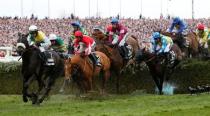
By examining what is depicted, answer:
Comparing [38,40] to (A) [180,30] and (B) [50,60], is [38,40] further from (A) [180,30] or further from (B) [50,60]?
(A) [180,30]

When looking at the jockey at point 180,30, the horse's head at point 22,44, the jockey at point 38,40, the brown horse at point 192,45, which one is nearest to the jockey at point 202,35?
the brown horse at point 192,45

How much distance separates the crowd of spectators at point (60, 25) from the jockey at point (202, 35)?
19.7 metres

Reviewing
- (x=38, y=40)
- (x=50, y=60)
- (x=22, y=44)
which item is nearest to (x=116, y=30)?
(x=38, y=40)

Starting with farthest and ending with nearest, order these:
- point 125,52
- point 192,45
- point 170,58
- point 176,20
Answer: point 192,45, point 176,20, point 125,52, point 170,58

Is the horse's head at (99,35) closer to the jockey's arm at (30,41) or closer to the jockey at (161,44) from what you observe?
the jockey at (161,44)

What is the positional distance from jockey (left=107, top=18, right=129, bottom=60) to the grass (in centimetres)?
396

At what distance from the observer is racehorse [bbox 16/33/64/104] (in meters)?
17.8

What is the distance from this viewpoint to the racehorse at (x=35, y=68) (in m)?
17.8

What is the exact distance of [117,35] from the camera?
23.4 metres

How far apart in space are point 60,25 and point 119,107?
36.3 m

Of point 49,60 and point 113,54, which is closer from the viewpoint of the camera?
point 49,60

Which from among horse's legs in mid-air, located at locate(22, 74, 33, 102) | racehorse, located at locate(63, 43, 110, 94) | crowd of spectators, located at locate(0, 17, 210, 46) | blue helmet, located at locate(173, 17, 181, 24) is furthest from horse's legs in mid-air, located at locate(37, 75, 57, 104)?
crowd of spectators, located at locate(0, 17, 210, 46)

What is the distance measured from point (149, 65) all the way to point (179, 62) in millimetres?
1249

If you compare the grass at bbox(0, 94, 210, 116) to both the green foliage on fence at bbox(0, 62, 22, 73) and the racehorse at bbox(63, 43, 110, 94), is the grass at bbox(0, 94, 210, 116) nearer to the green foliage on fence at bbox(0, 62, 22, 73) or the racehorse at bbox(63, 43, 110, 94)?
the racehorse at bbox(63, 43, 110, 94)
